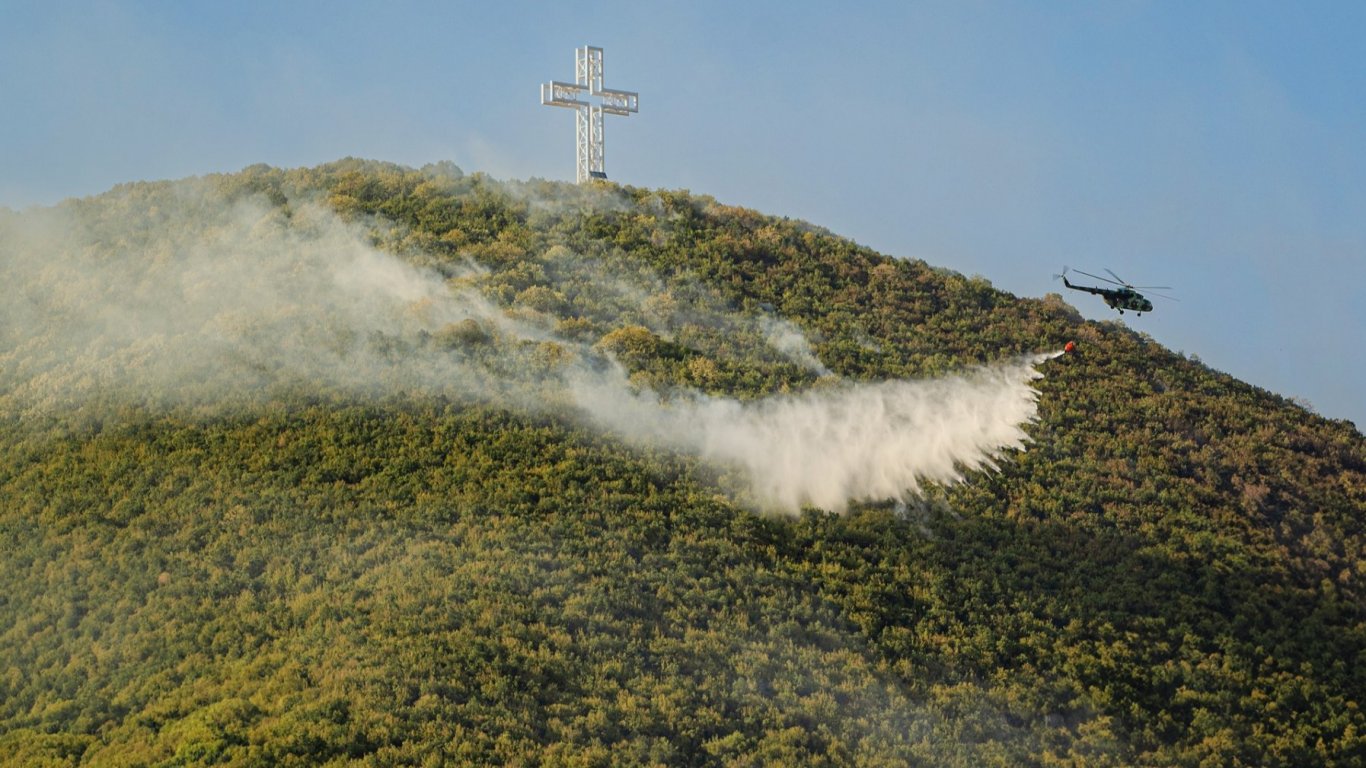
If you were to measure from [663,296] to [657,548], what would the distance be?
18416 mm

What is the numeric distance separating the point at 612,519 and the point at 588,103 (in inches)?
1079

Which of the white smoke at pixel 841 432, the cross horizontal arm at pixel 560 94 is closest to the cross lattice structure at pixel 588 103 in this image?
the cross horizontal arm at pixel 560 94

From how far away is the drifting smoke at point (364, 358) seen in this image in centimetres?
3878

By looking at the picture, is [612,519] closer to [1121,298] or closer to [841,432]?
[841,432]

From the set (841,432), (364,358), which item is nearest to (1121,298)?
(841,432)

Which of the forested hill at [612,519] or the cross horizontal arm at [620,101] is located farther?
the cross horizontal arm at [620,101]

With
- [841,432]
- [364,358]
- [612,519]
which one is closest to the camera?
[612,519]

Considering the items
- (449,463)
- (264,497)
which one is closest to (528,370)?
(449,463)

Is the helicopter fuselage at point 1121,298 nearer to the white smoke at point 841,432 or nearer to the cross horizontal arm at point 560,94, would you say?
the white smoke at point 841,432

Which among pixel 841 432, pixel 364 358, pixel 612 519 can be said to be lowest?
pixel 612 519

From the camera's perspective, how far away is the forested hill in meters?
26.1

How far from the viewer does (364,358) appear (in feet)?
137

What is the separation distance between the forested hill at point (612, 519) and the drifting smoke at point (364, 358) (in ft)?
0.60

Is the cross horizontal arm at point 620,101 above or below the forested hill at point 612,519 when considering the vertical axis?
above
